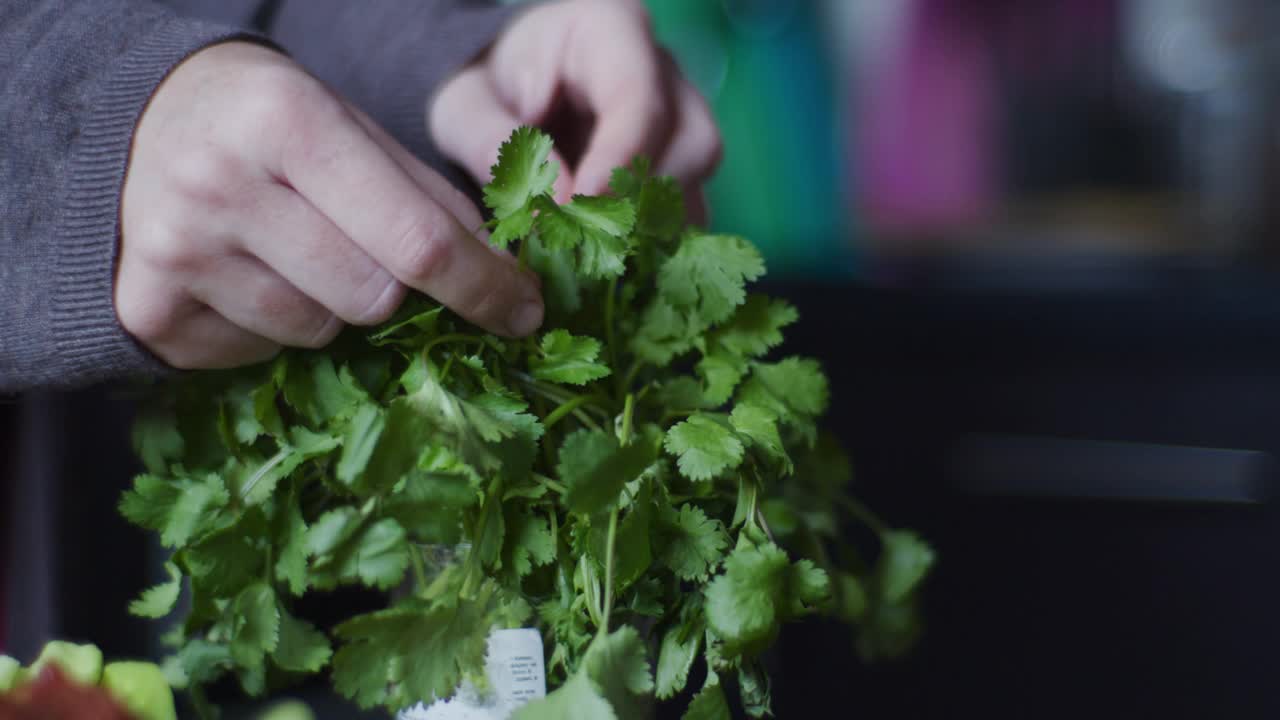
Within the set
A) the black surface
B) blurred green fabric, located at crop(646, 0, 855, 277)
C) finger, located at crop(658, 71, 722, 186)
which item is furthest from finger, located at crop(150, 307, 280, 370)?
blurred green fabric, located at crop(646, 0, 855, 277)

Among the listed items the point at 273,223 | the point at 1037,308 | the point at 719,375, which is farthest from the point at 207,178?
the point at 1037,308

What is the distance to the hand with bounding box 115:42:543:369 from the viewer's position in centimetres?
42

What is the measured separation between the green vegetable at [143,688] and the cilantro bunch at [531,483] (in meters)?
0.06

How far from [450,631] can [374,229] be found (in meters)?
0.16

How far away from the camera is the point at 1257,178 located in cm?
178

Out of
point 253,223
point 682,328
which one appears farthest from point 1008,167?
point 253,223

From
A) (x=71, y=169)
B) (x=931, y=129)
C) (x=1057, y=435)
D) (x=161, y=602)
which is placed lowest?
(x=1057, y=435)

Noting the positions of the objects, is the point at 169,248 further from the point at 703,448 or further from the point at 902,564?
the point at 902,564

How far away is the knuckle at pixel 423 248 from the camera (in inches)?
16.5

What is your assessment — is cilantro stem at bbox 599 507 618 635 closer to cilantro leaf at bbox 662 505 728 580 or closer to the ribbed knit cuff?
cilantro leaf at bbox 662 505 728 580

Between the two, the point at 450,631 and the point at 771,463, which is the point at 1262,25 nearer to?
the point at 771,463

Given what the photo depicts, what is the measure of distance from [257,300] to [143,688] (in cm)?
16

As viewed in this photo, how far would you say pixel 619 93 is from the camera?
0.67 meters

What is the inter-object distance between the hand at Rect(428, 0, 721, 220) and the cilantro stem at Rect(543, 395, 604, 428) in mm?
208
